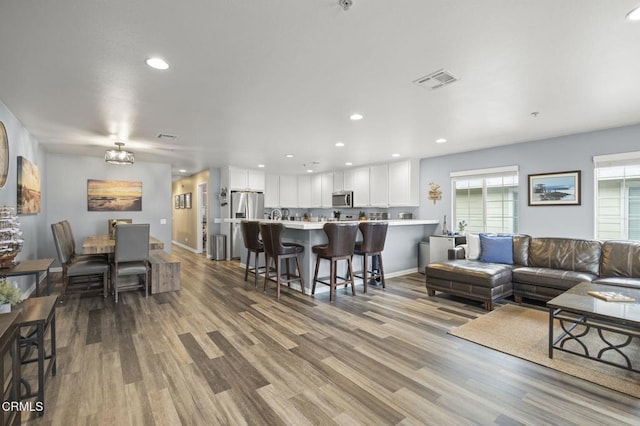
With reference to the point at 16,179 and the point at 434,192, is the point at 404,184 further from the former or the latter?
the point at 16,179

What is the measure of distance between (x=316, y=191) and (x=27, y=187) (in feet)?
21.3

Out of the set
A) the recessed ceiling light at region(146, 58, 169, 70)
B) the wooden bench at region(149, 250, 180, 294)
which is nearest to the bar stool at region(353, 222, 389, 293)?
the wooden bench at region(149, 250, 180, 294)

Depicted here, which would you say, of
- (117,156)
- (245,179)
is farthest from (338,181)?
(117,156)

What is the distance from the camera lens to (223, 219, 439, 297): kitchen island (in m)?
4.61

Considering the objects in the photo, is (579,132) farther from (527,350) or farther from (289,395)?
(289,395)

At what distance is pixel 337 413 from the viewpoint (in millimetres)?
1878

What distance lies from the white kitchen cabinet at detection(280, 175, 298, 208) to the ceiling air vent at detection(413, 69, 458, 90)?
6.88m

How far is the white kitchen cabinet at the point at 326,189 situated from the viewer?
8758mm

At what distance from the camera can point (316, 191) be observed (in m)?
9.33

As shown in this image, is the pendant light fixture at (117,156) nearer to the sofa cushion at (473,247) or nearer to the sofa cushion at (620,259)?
the sofa cushion at (473,247)

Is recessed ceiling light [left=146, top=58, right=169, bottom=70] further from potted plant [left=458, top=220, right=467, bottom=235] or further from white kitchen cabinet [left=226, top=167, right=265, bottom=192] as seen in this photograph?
potted plant [left=458, top=220, right=467, bottom=235]

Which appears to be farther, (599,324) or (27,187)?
(27,187)

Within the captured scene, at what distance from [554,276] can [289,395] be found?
3704mm

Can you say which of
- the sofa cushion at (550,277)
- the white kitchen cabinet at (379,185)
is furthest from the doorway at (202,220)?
the sofa cushion at (550,277)
